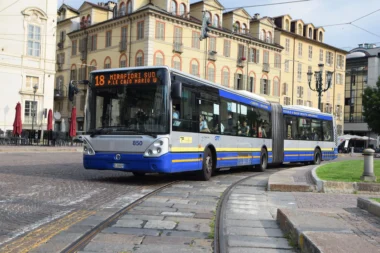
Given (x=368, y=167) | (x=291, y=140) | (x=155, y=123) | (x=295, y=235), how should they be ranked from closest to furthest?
1. (x=295, y=235)
2. (x=155, y=123)
3. (x=368, y=167)
4. (x=291, y=140)

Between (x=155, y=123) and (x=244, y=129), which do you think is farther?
(x=244, y=129)

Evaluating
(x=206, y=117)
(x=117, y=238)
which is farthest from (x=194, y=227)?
(x=206, y=117)

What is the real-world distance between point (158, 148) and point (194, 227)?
441 centimetres

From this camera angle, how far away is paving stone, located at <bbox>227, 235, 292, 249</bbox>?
5.41 metres

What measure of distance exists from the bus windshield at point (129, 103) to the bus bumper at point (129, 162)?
1.96ft

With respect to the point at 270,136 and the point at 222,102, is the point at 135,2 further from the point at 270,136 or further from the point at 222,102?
the point at 222,102

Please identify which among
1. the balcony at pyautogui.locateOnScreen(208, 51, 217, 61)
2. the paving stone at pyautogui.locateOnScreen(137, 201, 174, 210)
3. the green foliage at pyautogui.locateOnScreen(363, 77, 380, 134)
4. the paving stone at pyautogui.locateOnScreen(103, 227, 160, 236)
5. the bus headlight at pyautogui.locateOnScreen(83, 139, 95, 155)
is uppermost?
the balcony at pyautogui.locateOnScreen(208, 51, 217, 61)

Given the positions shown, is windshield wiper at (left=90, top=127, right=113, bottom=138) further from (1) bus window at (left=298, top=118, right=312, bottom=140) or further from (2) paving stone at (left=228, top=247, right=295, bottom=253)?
(1) bus window at (left=298, top=118, right=312, bottom=140)

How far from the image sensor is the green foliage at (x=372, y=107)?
52.5 meters

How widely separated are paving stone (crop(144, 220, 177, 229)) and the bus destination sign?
16.3ft

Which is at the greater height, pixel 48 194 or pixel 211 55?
pixel 211 55

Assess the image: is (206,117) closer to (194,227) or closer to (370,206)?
(370,206)

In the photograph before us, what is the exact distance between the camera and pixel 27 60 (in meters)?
39.3

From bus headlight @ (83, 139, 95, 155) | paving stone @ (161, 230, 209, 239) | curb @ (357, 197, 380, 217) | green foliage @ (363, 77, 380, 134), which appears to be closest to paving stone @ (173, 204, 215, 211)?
paving stone @ (161, 230, 209, 239)
